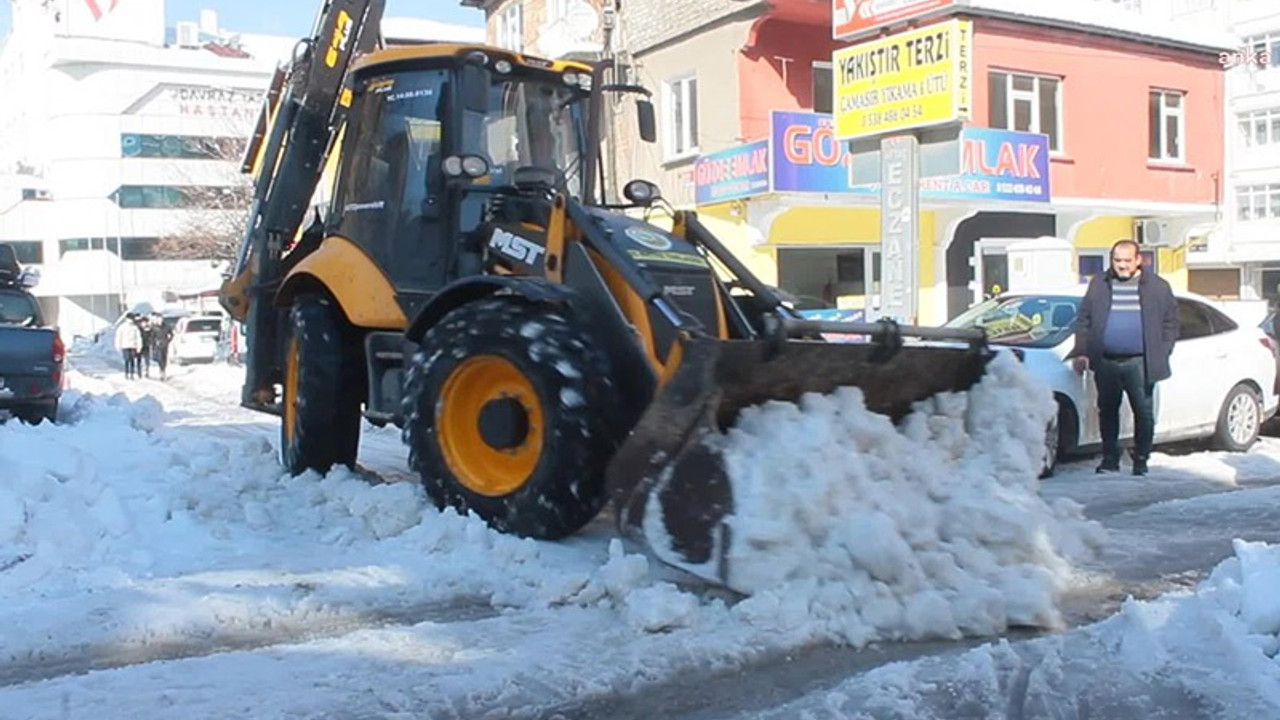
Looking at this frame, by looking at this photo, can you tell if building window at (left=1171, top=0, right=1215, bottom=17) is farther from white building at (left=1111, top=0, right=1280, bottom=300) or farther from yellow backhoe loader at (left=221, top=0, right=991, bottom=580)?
yellow backhoe loader at (left=221, top=0, right=991, bottom=580)

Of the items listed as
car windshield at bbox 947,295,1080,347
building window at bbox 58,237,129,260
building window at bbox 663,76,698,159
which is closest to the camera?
car windshield at bbox 947,295,1080,347

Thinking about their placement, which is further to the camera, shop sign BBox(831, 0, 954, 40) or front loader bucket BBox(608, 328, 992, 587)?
shop sign BBox(831, 0, 954, 40)

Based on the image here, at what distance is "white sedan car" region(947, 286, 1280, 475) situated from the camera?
9.55 metres

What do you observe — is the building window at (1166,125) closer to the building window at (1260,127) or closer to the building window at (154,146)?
the building window at (1260,127)

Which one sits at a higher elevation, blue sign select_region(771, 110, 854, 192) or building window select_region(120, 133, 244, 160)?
building window select_region(120, 133, 244, 160)

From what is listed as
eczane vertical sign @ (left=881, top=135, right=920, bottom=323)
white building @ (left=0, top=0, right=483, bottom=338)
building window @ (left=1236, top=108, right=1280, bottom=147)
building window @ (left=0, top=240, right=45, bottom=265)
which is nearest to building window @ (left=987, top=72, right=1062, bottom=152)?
eczane vertical sign @ (left=881, top=135, right=920, bottom=323)

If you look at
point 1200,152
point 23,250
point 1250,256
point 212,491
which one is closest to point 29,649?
point 212,491

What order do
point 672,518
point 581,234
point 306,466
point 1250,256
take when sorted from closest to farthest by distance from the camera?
1. point 672,518
2. point 581,234
3. point 306,466
4. point 1250,256

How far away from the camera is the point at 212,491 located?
7.08 meters

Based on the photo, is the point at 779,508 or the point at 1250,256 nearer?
the point at 779,508

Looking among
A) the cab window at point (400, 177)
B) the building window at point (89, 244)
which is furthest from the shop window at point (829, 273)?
the building window at point (89, 244)

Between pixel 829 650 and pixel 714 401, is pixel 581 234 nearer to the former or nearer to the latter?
pixel 714 401

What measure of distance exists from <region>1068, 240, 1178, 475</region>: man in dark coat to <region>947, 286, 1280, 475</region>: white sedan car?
367 millimetres

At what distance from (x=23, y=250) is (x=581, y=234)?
73534mm
